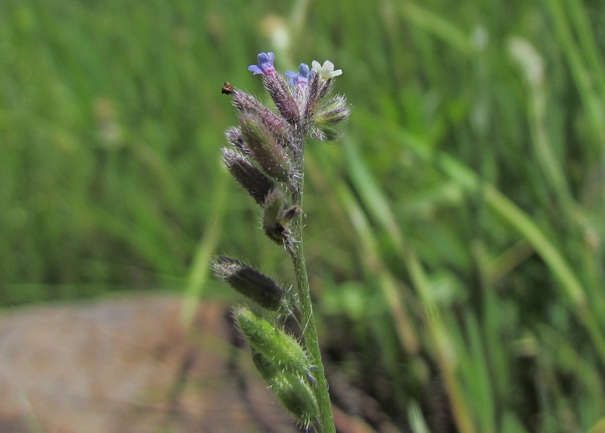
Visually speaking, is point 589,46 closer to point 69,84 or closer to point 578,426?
point 578,426

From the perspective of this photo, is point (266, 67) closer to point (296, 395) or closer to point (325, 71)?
point (325, 71)

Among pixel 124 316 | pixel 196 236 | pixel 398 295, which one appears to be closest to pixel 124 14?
pixel 196 236

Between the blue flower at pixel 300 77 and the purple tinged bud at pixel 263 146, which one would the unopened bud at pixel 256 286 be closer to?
the purple tinged bud at pixel 263 146

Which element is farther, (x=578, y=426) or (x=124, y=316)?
(x=124, y=316)

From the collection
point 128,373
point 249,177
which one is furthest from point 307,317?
point 128,373

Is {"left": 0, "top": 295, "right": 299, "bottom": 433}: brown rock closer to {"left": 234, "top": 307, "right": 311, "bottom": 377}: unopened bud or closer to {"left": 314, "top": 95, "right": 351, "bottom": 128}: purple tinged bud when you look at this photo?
{"left": 234, "top": 307, "right": 311, "bottom": 377}: unopened bud

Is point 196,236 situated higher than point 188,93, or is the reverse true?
point 188,93
